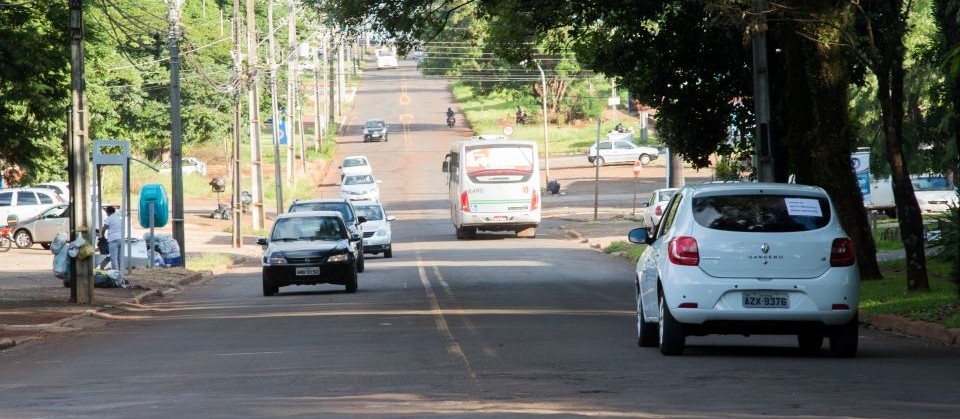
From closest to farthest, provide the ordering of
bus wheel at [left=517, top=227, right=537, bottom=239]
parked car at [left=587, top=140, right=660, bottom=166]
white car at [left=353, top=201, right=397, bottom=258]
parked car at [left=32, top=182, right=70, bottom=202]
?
white car at [left=353, top=201, right=397, bottom=258] → bus wheel at [left=517, top=227, right=537, bottom=239] → parked car at [left=32, top=182, right=70, bottom=202] → parked car at [left=587, top=140, right=660, bottom=166]

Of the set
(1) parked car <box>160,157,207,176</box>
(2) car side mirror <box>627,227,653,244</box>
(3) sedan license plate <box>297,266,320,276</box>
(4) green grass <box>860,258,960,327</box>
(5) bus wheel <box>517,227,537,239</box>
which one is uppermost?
(1) parked car <box>160,157,207,176</box>

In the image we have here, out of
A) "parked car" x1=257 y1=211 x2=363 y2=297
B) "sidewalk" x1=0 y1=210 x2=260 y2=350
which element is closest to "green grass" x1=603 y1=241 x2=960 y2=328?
"parked car" x1=257 y1=211 x2=363 y2=297

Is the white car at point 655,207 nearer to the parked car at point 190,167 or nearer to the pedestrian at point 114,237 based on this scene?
the pedestrian at point 114,237

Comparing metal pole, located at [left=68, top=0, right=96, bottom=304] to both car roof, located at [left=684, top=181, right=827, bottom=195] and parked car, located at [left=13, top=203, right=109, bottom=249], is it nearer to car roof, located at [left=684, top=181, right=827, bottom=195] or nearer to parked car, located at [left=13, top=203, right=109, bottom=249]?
car roof, located at [left=684, top=181, right=827, bottom=195]

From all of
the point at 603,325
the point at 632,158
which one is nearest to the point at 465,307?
the point at 603,325

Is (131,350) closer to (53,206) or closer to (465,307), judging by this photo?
(465,307)

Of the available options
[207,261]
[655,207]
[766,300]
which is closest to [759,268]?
[766,300]

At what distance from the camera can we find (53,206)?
49.4 meters

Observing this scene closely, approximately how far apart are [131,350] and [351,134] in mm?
91822

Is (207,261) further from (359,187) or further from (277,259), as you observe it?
(359,187)

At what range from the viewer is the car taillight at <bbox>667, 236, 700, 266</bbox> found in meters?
14.0

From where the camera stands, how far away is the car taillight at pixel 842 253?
553 inches

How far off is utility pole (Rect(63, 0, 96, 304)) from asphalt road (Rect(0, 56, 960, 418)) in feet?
3.94

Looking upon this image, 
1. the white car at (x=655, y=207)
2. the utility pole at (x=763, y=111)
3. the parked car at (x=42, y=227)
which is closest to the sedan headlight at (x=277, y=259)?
the utility pole at (x=763, y=111)
